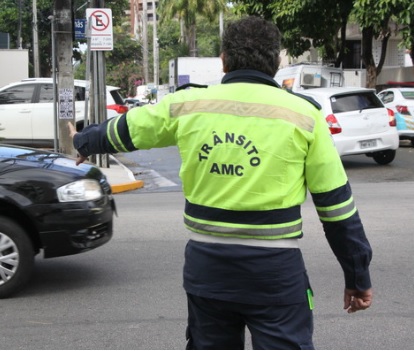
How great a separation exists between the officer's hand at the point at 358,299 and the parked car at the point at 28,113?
1476 centimetres

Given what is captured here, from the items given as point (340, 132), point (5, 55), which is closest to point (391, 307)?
point (340, 132)

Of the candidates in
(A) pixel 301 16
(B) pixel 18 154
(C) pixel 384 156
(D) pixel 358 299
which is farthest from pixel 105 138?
(A) pixel 301 16

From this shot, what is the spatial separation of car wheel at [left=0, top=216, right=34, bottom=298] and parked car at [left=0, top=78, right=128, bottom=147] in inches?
457

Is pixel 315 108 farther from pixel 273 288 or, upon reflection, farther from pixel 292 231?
pixel 273 288

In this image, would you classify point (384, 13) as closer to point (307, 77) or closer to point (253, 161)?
point (307, 77)

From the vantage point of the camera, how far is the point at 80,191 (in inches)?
220

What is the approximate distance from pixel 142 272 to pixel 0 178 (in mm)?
1567

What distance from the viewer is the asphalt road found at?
15.1 ft

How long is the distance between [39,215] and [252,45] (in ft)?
10.9

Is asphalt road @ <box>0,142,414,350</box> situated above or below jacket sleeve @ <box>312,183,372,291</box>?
below

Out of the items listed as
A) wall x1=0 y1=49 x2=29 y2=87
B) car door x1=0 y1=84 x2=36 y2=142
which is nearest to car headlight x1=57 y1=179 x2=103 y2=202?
car door x1=0 y1=84 x2=36 y2=142

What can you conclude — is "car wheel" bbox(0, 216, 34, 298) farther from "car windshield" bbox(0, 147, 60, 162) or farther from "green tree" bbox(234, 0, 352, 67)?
"green tree" bbox(234, 0, 352, 67)

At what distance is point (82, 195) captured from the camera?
5.59m

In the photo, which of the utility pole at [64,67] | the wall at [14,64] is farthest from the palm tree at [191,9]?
the utility pole at [64,67]
